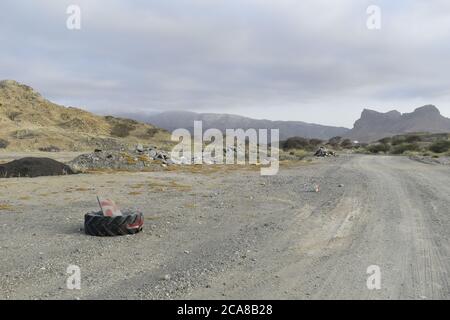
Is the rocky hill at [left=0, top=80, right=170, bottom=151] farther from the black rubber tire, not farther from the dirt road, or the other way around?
the black rubber tire

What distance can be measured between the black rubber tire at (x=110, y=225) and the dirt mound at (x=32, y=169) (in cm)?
1483

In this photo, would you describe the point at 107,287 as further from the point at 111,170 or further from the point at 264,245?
the point at 111,170

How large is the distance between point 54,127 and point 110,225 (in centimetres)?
7789

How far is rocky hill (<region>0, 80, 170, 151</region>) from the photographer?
6159 centimetres

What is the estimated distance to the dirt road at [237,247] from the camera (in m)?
6.20

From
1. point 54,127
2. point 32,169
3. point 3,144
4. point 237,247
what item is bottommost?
point 237,247

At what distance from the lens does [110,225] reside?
9266 mm

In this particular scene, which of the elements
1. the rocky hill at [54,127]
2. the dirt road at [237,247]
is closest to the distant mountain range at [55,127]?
the rocky hill at [54,127]

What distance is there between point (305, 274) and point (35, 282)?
3.88m

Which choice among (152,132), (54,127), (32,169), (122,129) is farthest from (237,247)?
(122,129)

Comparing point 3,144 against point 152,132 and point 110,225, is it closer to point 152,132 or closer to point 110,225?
point 152,132

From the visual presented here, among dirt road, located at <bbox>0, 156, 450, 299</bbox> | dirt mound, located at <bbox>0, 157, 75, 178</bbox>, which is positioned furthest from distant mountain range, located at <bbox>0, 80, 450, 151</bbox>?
dirt road, located at <bbox>0, 156, 450, 299</bbox>

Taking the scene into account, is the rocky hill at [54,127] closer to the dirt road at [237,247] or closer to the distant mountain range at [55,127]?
the distant mountain range at [55,127]
